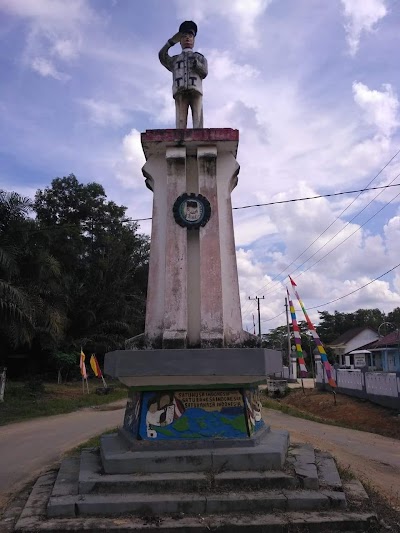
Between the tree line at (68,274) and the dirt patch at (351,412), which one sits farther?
the tree line at (68,274)

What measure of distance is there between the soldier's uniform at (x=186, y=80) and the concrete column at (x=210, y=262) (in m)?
0.76

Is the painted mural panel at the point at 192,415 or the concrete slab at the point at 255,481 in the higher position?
the painted mural panel at the point at 192,415

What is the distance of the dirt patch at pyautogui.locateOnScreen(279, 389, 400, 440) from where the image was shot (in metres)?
11.9

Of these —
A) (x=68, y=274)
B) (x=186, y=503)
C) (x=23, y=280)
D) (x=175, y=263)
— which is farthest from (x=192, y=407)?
(x=68, y=274)

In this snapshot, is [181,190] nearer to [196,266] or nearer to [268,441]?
[196,266]

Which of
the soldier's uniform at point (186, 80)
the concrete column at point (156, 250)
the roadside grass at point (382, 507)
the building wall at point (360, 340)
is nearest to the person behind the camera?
the roadside grass at point (382, 507)

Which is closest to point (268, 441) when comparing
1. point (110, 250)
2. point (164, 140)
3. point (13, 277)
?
point (164, 140)

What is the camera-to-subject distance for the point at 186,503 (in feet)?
12.2

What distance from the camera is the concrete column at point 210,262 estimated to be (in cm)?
504

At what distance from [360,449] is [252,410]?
14.1 feet

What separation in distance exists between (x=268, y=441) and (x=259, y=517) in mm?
1155

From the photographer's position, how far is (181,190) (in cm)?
551

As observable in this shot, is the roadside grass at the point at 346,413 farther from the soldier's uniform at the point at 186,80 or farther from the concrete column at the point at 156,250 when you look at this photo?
the soldier's uniform at the point at 186,80

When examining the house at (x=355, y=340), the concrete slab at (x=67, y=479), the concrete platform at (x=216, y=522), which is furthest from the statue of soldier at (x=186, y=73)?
the house at (x=355, y=340)
